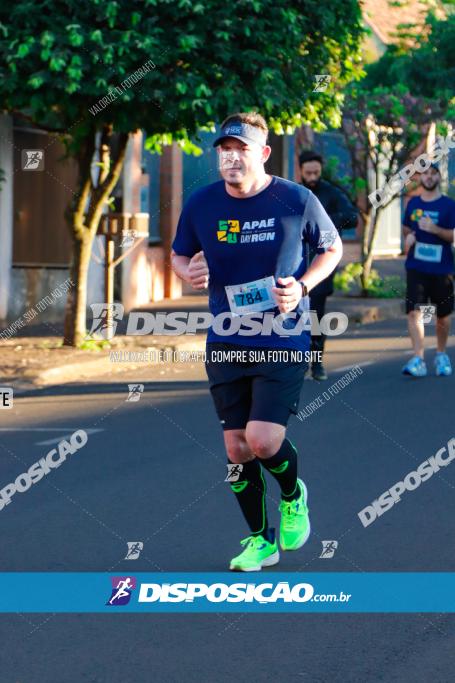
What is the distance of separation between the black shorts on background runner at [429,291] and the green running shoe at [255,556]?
24.8 ft

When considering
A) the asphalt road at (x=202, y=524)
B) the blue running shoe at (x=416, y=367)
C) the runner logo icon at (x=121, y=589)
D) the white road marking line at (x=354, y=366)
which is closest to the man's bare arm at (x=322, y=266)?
the asphalt road at (x=202, y=524)

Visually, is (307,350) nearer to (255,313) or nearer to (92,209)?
(255,313)

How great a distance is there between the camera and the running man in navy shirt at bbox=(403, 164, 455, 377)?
13.9 metres

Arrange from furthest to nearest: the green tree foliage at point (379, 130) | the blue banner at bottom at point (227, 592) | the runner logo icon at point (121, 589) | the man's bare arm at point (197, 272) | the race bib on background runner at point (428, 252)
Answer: the green tree foliage at point (379, 130), the race bib on background runner at point (428, 252), the man's bare arm at point (197, 272), the runner logo icon at point (121, 589), the blue banner at bottom at point (227, 592)

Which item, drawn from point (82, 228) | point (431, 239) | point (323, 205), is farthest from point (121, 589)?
point (82, 228)

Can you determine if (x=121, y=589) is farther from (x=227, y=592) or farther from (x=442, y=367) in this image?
(x=442, y=367)

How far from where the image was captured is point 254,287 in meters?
6.48

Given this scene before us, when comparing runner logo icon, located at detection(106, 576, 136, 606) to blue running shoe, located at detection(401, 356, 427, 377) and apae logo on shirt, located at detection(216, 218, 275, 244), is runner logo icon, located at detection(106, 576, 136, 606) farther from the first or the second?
blue running shoe, located at detection(401, 356, 427, 377)

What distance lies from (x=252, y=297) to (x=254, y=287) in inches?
1.8

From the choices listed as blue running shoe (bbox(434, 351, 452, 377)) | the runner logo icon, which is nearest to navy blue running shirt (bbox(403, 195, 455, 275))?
blue running shoe (bbox(434, 351, 452, 377))

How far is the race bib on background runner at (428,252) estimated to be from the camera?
552 inches

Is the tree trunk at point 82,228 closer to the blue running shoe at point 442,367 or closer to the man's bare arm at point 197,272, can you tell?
the blue running shoe at point 442,367

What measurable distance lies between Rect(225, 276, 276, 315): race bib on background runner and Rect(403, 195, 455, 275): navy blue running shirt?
25.0 ft

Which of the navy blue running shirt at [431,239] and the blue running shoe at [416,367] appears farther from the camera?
the blue running shoe at [416,367]
